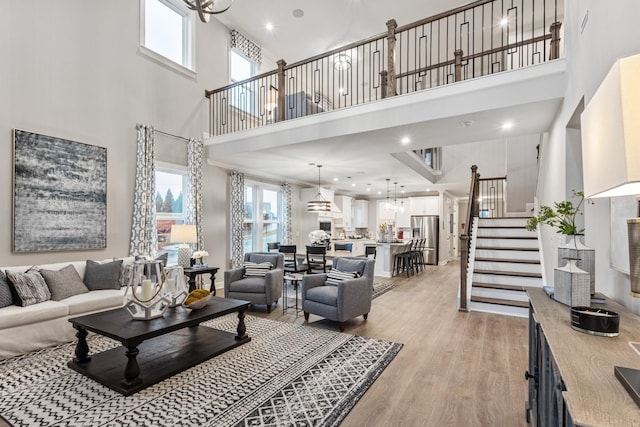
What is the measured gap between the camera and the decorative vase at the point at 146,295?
296 centimetres

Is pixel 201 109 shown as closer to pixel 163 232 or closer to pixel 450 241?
pixel 163 232

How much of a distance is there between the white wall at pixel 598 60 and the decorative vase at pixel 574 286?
0.21 metres

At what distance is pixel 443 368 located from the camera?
3.06m

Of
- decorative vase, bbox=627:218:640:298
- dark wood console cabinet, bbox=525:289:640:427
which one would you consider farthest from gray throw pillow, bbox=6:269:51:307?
decorative vase, bbox=627:218:640:298

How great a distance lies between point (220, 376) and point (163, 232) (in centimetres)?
382

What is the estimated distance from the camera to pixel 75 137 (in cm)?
464

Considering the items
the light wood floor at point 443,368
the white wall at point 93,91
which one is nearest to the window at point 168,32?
the white wall at point 93,91

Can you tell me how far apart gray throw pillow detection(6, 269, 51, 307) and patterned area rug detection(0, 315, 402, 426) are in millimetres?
575

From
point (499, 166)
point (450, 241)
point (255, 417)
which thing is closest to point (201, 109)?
point (255, 417)

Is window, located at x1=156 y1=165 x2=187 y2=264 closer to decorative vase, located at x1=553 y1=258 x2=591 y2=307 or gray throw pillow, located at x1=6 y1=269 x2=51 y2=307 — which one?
gray throw pillow, located at x1=6 y1=269 x2=51 y2=307

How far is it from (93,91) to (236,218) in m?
3.43

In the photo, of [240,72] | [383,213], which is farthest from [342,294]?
[383,213]

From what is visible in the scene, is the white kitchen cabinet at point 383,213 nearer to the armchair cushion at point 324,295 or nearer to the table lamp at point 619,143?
the armchair cushion at point 324,295

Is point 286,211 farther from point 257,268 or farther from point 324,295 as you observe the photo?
point 324,295
